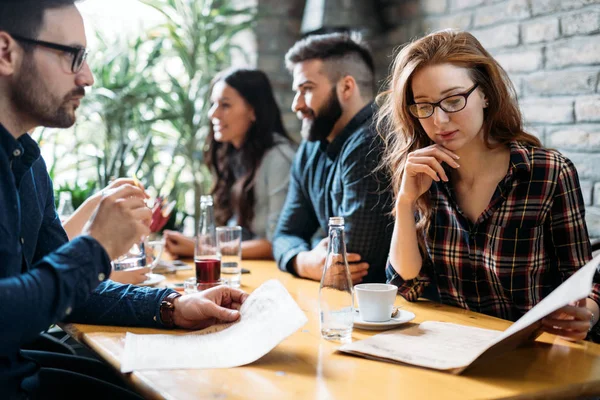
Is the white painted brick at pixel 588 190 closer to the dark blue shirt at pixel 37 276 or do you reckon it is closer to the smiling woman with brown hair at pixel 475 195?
the smiling woman with brown hair at pixel 475 195

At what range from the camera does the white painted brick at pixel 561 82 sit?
250 cm

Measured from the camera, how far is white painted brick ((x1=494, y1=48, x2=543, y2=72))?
274cm

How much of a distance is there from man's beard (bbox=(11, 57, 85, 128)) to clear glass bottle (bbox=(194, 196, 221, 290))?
24.1 inches

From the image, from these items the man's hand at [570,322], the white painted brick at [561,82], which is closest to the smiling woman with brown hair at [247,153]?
the white painted brick at [561,82]

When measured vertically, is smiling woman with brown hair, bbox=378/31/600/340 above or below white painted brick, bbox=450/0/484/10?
below

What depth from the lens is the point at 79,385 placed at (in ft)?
5.32

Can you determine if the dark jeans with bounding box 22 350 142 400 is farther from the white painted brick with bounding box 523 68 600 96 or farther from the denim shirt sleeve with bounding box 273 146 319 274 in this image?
the white painted brick with bounding box 523 68 600 96

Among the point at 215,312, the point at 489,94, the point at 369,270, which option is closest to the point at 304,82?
the point at 369,270

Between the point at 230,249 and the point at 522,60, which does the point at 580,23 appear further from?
the point at 230,249

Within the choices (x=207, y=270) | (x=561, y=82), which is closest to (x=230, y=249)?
(x=207, y=270)

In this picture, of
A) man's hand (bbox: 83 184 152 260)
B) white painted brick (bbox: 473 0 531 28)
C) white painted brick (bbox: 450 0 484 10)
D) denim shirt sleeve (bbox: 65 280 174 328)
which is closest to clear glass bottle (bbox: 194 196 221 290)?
denim shirt sleeve (bbox: 65 280 174 328)

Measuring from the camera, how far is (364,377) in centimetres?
116

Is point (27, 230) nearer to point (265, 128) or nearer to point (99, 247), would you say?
point (99, 247)

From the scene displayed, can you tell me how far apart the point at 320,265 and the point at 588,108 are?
1.22 meters
